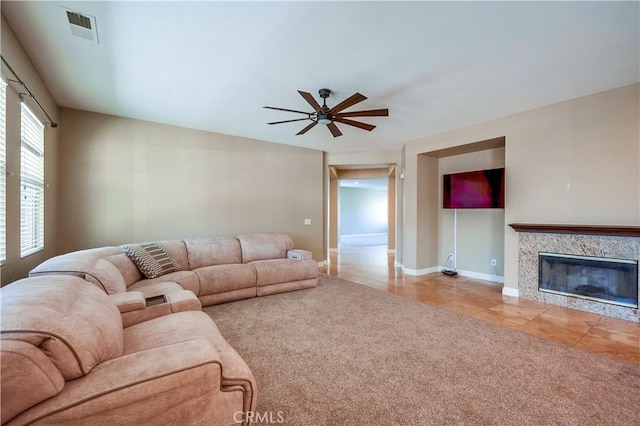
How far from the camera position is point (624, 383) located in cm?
201

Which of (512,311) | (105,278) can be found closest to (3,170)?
(105,278)

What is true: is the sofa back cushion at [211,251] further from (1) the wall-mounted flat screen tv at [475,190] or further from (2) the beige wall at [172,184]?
(1) the wall-mounted flat screen tv at [475,190]

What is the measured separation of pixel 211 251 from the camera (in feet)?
13.9

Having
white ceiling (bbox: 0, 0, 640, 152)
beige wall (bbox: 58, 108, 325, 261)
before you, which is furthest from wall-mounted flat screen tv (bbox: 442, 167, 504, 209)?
beige wall (bbox: 58, 108, 325, 261)

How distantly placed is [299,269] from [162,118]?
3.23 m

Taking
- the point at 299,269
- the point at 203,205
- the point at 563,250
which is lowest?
the point at 299,269

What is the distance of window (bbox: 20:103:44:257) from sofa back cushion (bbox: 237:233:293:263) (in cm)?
244

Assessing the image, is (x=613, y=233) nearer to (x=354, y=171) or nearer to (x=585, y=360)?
(x=585, y=360)

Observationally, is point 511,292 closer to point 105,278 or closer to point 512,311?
point 512,311

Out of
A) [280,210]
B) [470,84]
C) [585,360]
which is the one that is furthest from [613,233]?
[280,210]

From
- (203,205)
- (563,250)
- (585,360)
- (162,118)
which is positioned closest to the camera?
(585,360)

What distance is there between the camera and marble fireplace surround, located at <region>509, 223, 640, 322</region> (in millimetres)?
3199

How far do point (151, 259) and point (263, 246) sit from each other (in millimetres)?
1701

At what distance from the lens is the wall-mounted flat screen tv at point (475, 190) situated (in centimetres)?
445
